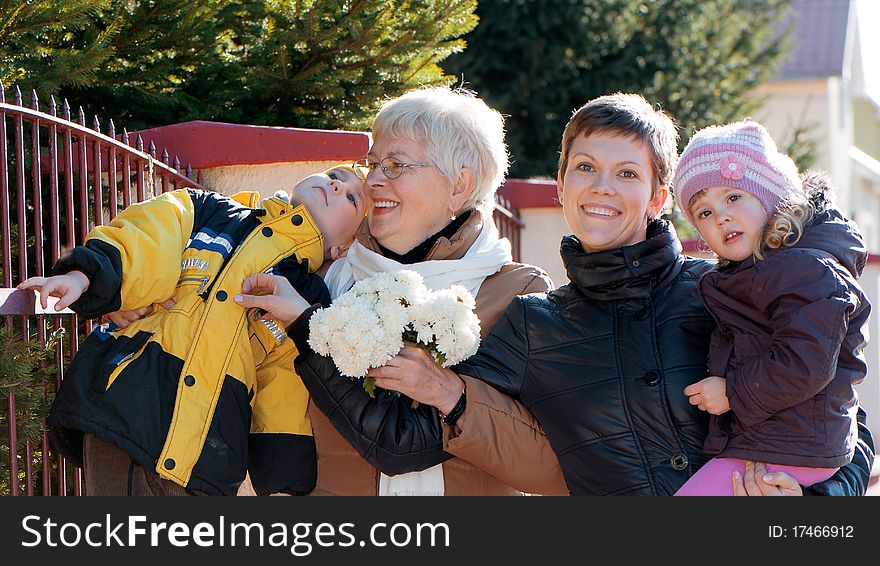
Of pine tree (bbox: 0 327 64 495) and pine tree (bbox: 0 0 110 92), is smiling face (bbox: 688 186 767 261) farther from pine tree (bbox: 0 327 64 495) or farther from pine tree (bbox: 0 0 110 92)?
pine tree (bbox: 0 0 110 92)

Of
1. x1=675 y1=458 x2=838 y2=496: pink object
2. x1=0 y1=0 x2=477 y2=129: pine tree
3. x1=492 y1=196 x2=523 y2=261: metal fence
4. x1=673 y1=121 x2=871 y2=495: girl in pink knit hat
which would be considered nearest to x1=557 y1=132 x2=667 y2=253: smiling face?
x1=673 y1=121 x2=871 y2=495: girl in pink knit hat

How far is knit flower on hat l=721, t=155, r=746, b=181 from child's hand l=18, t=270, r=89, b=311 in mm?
1654

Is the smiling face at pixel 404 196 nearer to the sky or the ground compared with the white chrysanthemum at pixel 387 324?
nearer to the sky

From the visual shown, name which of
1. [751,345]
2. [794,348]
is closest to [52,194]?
[751,345]

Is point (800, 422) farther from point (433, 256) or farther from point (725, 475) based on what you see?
point (433, 256)

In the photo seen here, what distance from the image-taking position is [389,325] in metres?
2.64

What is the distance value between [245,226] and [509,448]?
38.1 inches

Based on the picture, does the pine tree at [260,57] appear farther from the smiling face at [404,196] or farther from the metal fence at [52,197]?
the smiling face at [404,196]

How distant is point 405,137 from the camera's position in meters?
3.04

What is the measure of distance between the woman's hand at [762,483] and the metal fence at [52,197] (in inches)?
79.8

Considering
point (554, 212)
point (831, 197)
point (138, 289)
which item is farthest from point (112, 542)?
point (554, 212)

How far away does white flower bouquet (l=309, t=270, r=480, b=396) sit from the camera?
261 centimetres

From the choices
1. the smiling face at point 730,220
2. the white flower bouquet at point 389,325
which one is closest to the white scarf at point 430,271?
the white flower bouquet at point 389,325

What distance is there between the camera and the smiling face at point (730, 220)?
267 cm
